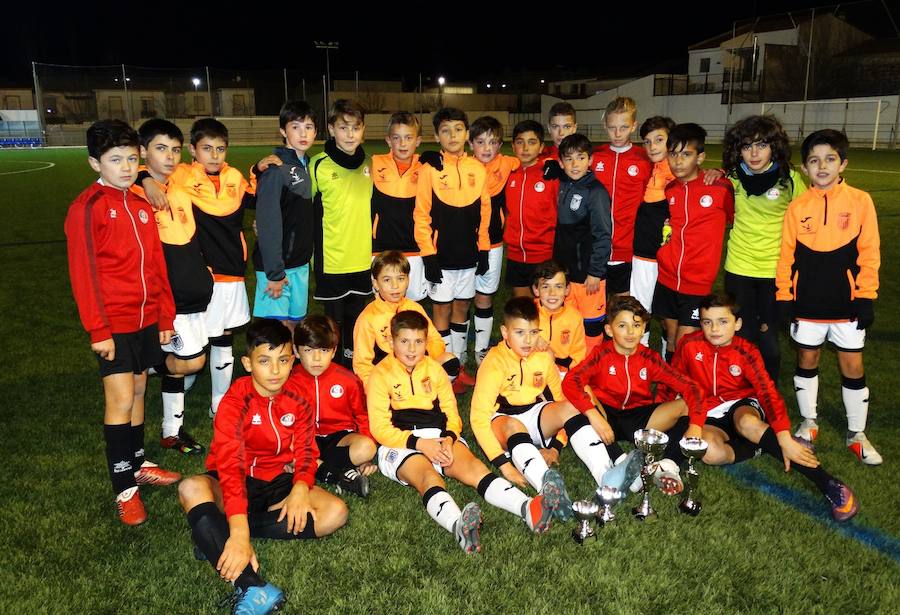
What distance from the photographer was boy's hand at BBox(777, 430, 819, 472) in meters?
3.69

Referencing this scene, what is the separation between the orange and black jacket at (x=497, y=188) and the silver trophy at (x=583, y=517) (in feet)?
9.42

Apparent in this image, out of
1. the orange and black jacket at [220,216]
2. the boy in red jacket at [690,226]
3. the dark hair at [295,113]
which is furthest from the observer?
the boy in red jacket at [690,226]

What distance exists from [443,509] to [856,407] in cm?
284

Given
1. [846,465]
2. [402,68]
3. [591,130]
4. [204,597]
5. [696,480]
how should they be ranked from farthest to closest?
[402,68], [591,130], [846,465], [696,480], [204,597]

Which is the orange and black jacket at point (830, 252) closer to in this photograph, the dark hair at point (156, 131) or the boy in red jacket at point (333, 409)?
the boy in red jacket at point (333, 409)

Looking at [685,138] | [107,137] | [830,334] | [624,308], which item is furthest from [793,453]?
[107,137]

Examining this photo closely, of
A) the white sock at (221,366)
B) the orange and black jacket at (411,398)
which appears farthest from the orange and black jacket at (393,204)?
the orange and black jacket at (411,398)

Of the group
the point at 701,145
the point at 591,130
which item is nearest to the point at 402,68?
the point at 591,130

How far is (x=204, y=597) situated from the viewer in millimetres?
2975

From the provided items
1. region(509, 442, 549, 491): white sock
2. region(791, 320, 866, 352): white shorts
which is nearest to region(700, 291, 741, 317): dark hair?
region(791, 320, 866, 352): white shorts

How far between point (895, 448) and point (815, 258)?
1323 millimetres

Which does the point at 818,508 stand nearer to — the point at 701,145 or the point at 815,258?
the point at 815,258

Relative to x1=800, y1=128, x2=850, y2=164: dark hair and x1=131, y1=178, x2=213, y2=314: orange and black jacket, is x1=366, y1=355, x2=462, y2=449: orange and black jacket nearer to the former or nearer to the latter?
x1=131, y1=178, x2=213, y2=314: orange and black jacket

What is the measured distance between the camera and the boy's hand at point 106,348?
3.38 m
